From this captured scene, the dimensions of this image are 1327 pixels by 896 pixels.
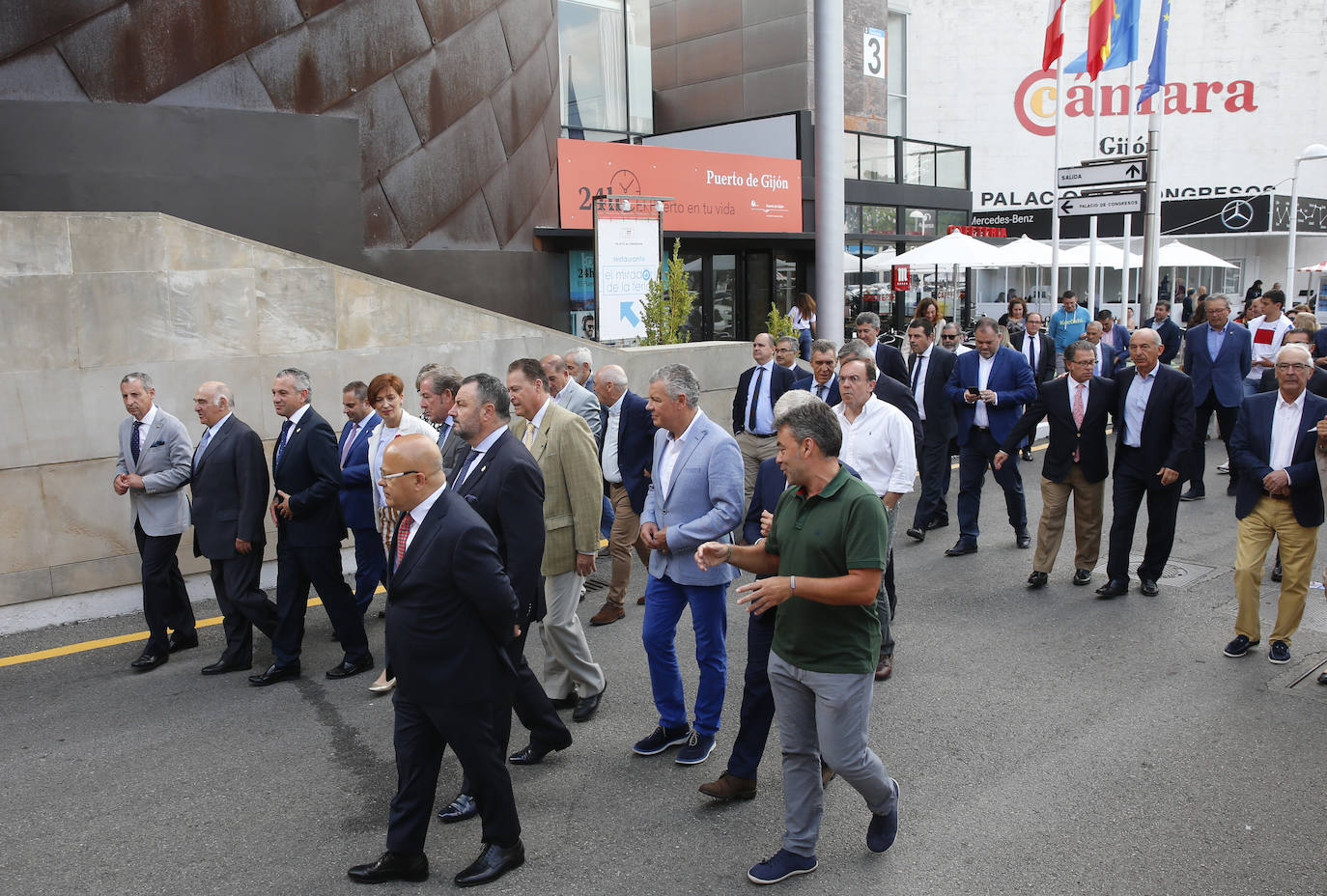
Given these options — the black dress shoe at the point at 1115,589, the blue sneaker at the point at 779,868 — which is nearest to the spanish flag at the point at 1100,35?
the black dress shoe at the point at 1115,589

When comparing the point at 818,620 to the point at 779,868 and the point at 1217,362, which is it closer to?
the point at 779,868

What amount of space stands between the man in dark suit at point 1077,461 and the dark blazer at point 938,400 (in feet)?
6.02

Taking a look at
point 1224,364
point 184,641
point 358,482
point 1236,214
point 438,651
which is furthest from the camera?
point 1236,214

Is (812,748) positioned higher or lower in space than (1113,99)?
lower

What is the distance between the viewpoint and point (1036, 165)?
4719 cm

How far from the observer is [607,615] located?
24.0ft

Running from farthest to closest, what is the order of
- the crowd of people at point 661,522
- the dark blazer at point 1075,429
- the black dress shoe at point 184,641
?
1. the dark blazer at point 1075,429
2. the black dress shoe at point 184,641
3. the crowd of people at point 661,522

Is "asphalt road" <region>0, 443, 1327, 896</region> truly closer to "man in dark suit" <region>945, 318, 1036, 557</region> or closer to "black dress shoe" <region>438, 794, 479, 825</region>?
"black dress shoe" <region>438, 794, 479, 825</region>

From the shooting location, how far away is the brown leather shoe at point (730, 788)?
459cm

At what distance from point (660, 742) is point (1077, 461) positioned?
4.41m

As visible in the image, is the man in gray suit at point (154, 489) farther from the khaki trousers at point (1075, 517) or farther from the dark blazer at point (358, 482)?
the khaki trousers at point (1075, 517)

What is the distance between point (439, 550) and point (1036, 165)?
4874 cm

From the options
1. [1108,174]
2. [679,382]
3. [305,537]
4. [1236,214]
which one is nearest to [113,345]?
[305,537]

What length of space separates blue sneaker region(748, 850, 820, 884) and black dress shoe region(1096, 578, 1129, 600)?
450cm
